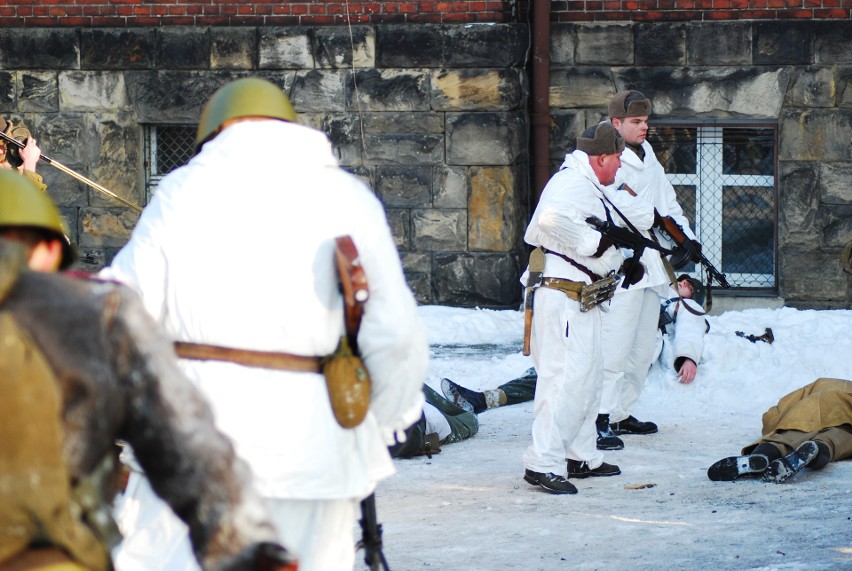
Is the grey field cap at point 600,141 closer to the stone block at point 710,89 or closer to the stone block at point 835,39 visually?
the stone block at point 710,89

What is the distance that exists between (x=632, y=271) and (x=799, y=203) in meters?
4.77

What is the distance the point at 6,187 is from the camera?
8.25ft

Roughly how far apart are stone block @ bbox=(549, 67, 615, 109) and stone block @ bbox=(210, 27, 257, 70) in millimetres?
2658

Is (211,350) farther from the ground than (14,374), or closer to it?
closer to it

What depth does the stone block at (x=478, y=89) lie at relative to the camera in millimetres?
12008

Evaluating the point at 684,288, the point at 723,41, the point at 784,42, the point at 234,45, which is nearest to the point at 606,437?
the point at 684,288

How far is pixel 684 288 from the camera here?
347 inches

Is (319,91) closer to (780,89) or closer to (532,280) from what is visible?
(780,89)

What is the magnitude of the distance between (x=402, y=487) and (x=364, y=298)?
373 cm

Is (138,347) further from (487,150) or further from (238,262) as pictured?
(487,150)

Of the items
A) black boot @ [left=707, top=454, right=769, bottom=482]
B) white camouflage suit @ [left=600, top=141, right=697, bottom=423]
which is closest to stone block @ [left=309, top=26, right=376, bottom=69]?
white camouflage suit @ [left=600, top=141, right=697, bottom=423]

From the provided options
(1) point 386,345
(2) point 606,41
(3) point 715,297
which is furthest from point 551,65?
(1) point 386,345

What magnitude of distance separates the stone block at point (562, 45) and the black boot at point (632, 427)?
4441mm

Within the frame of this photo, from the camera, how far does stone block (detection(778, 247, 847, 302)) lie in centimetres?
1205
